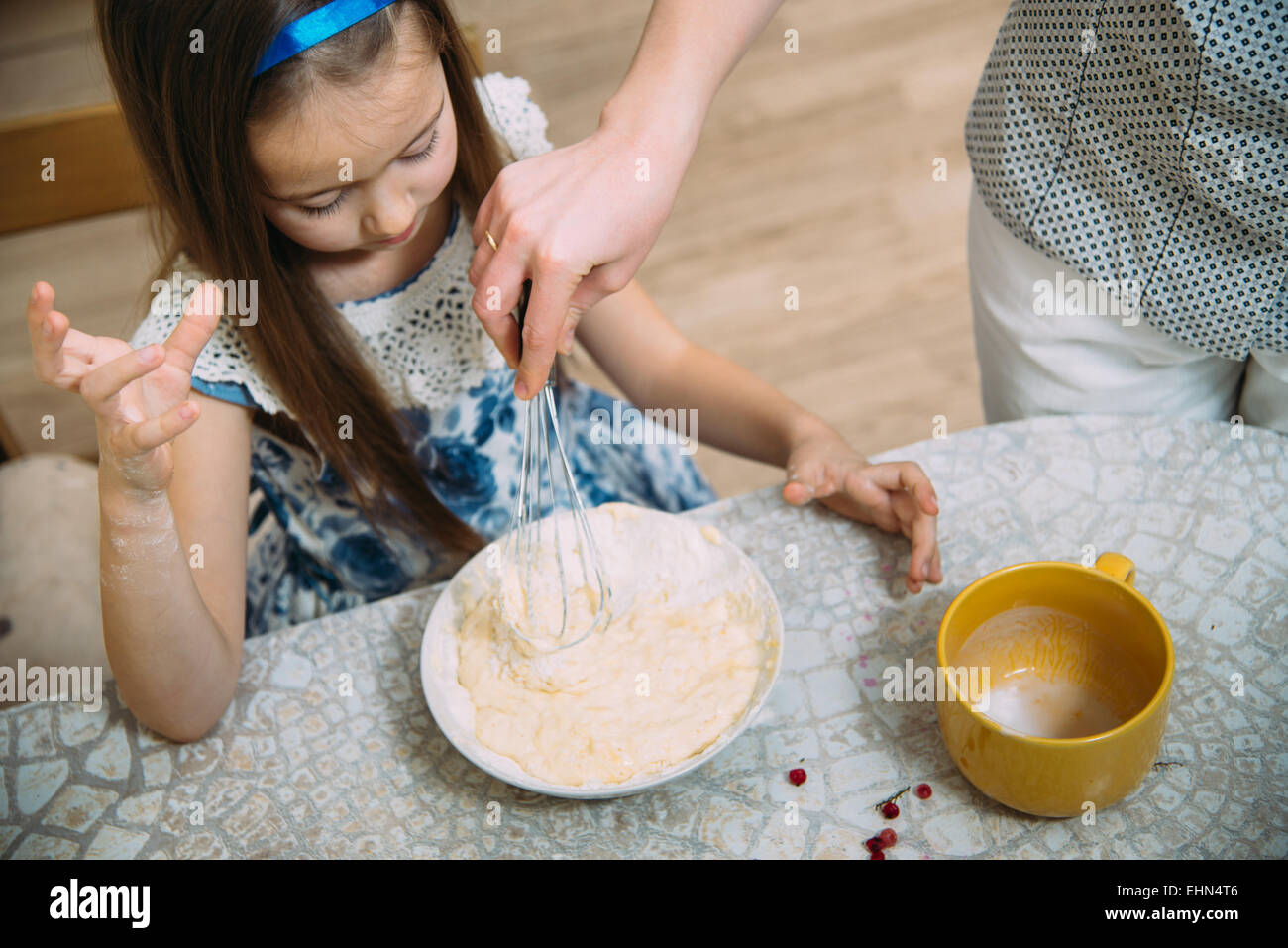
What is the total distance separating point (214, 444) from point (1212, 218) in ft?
2.76

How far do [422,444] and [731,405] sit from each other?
1.10ft

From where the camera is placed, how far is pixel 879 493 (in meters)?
0.88

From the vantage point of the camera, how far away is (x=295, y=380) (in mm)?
952

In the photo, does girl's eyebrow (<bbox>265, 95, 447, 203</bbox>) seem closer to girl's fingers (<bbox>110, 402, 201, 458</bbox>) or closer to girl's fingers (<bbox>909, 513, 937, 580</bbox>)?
girl's fingers (<bbox>110, 402, 201, 458</bbox>)

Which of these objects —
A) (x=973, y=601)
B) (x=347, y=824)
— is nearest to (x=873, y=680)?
(x=973, y=601)

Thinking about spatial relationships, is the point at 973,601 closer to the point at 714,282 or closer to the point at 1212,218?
the point at 1212,218

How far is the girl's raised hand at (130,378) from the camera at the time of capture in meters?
0.63

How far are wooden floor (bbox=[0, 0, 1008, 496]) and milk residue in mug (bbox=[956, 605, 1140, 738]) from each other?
Result: 1.29 metres

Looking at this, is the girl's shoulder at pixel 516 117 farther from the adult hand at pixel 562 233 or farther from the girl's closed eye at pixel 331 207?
the adult hand at pixel 562 233

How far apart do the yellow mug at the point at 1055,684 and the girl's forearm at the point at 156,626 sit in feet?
1.73

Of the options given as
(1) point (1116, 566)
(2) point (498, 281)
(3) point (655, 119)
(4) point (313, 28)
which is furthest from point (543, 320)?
(1) point (1116, 566)

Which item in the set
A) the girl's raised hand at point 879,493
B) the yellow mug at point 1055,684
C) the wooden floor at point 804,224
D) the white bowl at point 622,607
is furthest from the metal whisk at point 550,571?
the wooden floor at point 804,224

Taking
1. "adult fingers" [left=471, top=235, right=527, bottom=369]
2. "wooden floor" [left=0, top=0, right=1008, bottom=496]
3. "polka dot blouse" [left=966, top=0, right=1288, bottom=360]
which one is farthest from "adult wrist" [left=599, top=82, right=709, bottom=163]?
"wooden floor" [left=0, top=0, right=1008, bottom=496]
